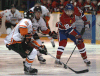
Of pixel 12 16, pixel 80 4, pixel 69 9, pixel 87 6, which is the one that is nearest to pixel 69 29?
pixel 69 9

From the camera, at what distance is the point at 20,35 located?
14.1 ft

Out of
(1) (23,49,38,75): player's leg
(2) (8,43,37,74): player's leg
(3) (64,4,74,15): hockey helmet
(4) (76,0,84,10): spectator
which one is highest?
(3) (64,4,74,15): hockey helmet

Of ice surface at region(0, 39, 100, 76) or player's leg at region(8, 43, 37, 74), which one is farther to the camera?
ice surface at region(0, 39, 100, 76)

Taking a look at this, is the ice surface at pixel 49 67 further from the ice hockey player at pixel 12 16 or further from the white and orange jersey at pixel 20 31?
the ice hockey player at pixel 12 16

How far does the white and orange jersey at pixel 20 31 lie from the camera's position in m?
4.17

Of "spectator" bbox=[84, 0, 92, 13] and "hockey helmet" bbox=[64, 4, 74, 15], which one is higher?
"hockey helmet" bbox=[64, 4, 74, 15]

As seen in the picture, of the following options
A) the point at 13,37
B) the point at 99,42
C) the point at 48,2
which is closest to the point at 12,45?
the point at 13,37

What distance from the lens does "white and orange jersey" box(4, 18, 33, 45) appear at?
4.17 metres

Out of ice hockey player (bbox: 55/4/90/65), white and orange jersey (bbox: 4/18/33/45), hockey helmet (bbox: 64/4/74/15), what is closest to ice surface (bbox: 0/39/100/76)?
ice hockey player (bbox: 55/4/90/65)

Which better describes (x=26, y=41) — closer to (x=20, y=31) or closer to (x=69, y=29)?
(x=20, y=31)

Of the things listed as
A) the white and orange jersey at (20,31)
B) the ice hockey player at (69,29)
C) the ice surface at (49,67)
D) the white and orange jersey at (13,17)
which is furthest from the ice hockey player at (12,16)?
the white and orange jersey at (20,31)

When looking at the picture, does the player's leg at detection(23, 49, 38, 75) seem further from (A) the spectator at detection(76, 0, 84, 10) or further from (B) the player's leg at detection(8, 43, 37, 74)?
(A) the spectator at detection(76, 0, 84, 10)

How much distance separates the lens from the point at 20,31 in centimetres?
419

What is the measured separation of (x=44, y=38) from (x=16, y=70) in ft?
18.6
